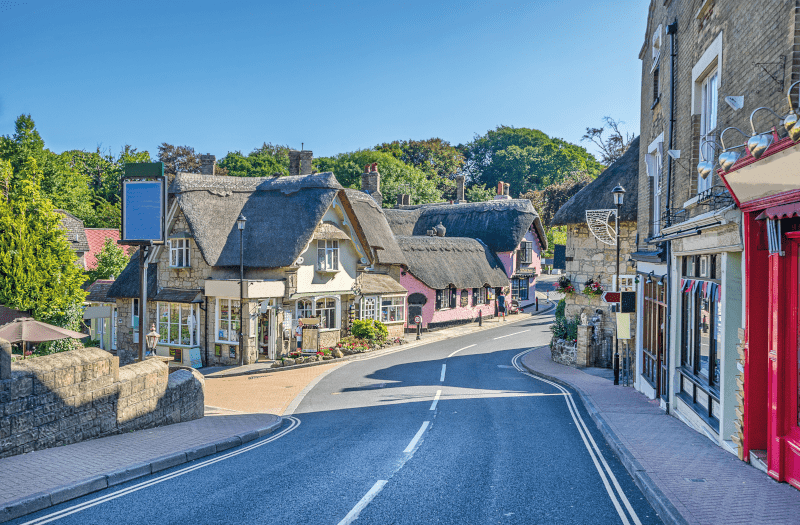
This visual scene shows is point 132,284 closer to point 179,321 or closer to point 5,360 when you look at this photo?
point 179,321

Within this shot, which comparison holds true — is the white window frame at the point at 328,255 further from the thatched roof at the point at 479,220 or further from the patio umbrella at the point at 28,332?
the thatched roof at the point at 479,220

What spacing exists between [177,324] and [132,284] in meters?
3.74

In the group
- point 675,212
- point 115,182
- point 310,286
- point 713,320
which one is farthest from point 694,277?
point 115,182

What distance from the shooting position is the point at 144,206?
1570 centimetres

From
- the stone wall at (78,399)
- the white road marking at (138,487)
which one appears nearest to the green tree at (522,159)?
the stone wall at (78,399)

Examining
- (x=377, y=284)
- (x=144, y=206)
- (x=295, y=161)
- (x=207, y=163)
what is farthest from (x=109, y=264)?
(x=144, y=206)

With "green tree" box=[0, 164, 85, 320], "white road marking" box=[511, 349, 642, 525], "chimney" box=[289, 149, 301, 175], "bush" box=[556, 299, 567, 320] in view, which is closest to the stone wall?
"white road marking" box=[511, 349, 642, 525]

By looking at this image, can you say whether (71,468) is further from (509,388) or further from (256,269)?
(256,269)

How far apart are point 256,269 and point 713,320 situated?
20276 millimetres

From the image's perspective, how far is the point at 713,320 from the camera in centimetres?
1107

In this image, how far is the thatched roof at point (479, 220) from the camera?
4709 centimetres

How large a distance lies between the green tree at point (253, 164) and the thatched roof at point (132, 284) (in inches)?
1522

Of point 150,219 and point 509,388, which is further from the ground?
point 150,219

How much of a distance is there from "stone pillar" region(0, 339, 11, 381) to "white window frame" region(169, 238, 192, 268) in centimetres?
1914
